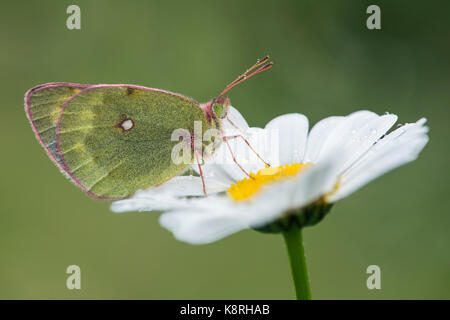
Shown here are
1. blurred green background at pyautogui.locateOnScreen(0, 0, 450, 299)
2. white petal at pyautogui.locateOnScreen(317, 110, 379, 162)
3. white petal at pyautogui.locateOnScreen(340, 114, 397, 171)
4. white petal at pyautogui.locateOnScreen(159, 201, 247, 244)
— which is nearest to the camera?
white petal at pyautogui.locateOnScreen(159, 201, 247, 244)

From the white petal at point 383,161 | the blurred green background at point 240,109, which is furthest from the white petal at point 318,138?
the blurred green background at point 240,109

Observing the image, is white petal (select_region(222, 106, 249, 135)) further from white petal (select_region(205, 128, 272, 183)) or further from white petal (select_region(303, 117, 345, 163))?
white petal (select_region(303, 117, 345, 163))

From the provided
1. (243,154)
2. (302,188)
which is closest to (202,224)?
(302,188)

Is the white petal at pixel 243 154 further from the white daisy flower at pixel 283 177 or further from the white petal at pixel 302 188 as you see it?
the white petal at pixel 302 188

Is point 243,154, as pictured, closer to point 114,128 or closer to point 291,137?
Answer: point 291,137

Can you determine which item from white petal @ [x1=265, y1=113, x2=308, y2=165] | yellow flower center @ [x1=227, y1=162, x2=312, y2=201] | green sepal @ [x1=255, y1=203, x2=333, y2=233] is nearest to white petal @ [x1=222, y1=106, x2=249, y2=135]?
white petal @ [x1=265, y1=113, x2=308, y2=165]

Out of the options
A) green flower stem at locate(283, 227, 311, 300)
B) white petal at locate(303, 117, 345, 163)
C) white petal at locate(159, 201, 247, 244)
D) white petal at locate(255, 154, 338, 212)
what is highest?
white petal at locate(303, 117, 345, 163)

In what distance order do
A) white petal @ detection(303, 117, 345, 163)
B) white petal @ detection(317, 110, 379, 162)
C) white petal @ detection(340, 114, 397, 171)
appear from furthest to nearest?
white petal @ detection(303, 117, 345, 163) < white petal @ detection(317, 110, 379, 162) < white petal @ detection(340, 114, 397, 171)
